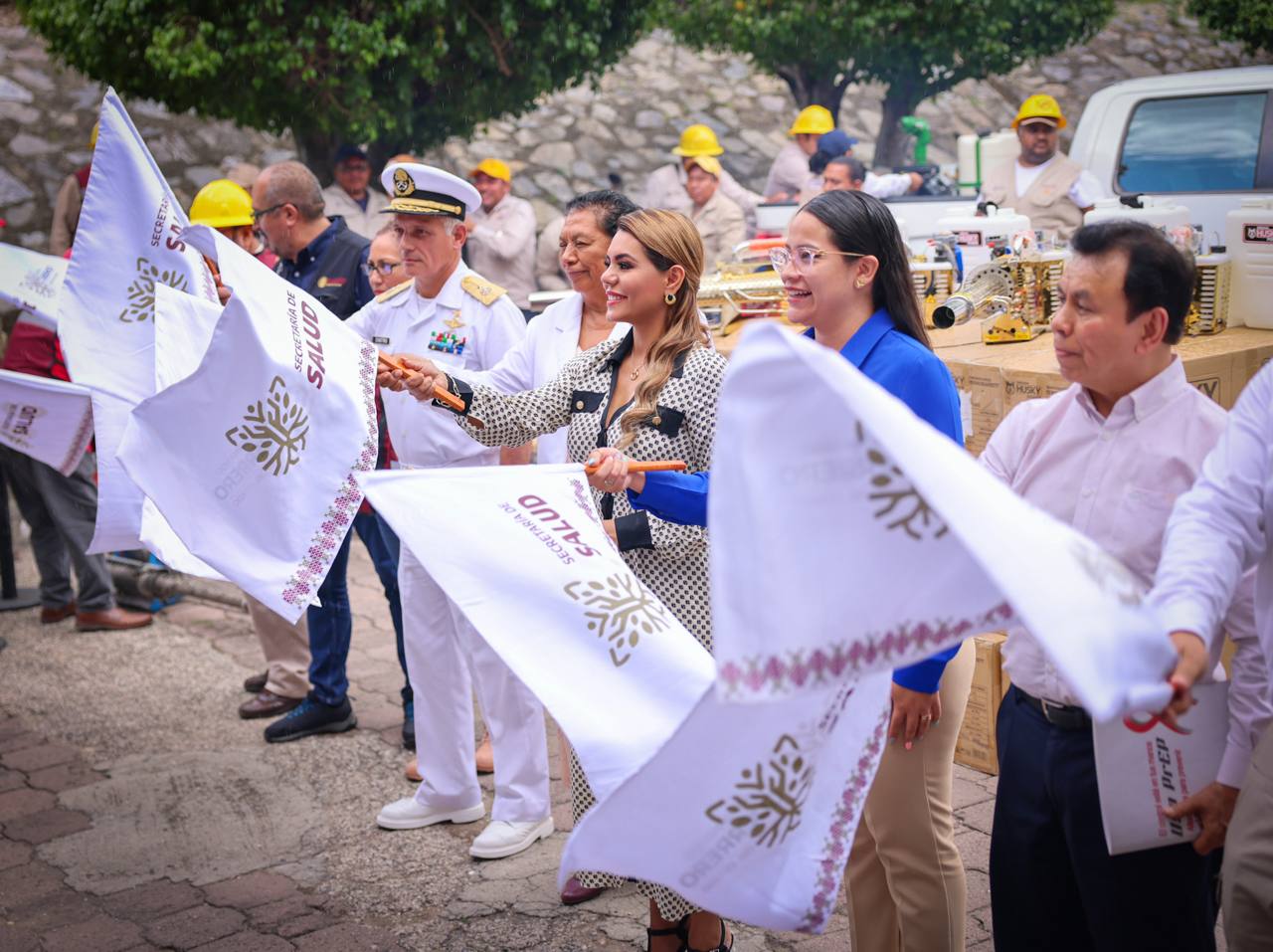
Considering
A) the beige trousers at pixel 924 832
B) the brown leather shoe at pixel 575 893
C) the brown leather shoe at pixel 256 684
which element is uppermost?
the beige trousers at pixel 924 832

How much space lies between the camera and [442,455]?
4707mm

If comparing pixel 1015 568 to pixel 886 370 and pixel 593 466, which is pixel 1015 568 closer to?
pixel 886 370

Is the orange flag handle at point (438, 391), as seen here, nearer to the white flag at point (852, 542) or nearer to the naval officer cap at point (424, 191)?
the naval officer cap at point (424, 191)

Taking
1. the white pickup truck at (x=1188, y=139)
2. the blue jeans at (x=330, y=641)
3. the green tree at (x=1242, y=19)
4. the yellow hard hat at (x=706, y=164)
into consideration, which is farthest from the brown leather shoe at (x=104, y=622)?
the green tree at (x=1242, y=19)

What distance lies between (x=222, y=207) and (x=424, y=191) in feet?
6.03

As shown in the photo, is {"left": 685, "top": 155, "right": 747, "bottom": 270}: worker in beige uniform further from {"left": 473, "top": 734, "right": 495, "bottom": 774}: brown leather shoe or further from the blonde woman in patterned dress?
the blonde woman in patterned dress

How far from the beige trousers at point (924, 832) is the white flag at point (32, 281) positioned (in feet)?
12.2

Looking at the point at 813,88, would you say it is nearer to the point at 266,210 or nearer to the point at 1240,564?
the point at 266,210

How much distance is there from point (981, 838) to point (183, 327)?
3.00 m

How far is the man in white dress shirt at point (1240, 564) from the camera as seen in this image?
2172 millimetres

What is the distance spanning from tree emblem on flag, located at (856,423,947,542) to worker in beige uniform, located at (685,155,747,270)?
7.90m

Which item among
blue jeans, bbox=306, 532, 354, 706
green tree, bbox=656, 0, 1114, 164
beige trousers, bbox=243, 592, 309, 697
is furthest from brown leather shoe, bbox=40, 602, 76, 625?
green tree, bbox=656, 0, 1114, 164

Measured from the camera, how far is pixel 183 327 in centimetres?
397

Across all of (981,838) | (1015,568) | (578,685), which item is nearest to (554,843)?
(981,838)
